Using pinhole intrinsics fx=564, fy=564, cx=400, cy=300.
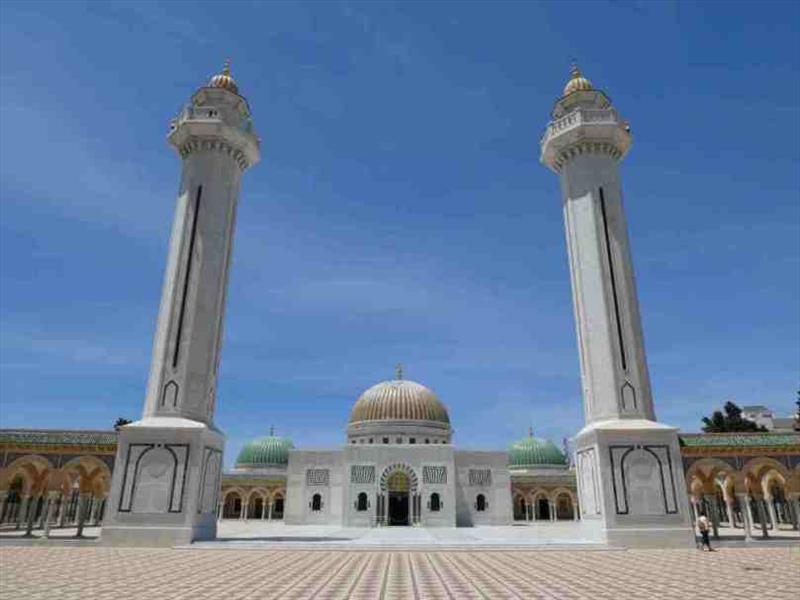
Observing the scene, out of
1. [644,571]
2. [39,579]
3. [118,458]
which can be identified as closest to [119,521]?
[118,458]

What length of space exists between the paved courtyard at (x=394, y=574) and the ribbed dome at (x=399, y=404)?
26.8 meters

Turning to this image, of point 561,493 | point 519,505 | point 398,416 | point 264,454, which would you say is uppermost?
point 398,416

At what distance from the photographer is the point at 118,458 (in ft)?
59.4

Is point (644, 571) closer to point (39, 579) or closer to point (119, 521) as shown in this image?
point (39, 579)

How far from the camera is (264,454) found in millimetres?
53125

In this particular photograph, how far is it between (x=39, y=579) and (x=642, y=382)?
17.7m

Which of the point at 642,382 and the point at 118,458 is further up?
the point at 642,382

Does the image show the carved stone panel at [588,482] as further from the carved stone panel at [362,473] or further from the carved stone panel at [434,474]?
the carved stone panel at [362,473]

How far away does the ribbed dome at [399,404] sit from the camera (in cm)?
4325

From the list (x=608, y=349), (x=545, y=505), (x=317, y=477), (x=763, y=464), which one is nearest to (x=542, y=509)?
(x=545, y=505)

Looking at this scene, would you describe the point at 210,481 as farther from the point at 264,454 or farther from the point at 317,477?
the point at 264,454

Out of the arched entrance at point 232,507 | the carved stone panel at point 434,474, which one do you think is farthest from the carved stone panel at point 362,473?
the arched entrance at point 232,507

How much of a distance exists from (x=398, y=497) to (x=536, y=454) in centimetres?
2186

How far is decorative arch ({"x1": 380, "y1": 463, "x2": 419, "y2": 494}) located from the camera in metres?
35.7
